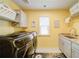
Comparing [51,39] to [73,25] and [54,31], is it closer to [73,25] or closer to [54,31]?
[54,31]

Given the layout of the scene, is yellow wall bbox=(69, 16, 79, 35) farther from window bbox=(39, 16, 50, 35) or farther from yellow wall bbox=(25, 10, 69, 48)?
window bbox=(39, 16, 50, 35)

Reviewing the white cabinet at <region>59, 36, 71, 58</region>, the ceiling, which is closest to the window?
the ceiling

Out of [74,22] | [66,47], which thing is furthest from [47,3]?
[66,47]

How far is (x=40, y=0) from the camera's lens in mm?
4410

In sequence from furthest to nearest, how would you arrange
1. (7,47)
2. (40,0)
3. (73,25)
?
(73,25), (40,0), (7,47)

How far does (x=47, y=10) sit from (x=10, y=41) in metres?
4.89

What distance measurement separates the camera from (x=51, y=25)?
625 cm

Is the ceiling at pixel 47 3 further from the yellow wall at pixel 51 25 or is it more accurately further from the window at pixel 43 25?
the window at pixel 43 25

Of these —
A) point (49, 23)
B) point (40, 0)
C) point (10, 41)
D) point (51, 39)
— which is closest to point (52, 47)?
point (51, 39)

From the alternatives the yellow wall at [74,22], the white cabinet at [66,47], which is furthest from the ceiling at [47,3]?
the white cabinet at [66,47]

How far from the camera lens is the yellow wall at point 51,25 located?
6.16m

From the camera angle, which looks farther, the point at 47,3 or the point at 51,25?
the point at 51,25

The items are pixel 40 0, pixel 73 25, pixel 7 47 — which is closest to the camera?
pixel 7 47

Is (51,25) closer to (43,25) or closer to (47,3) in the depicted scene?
(43,25)
